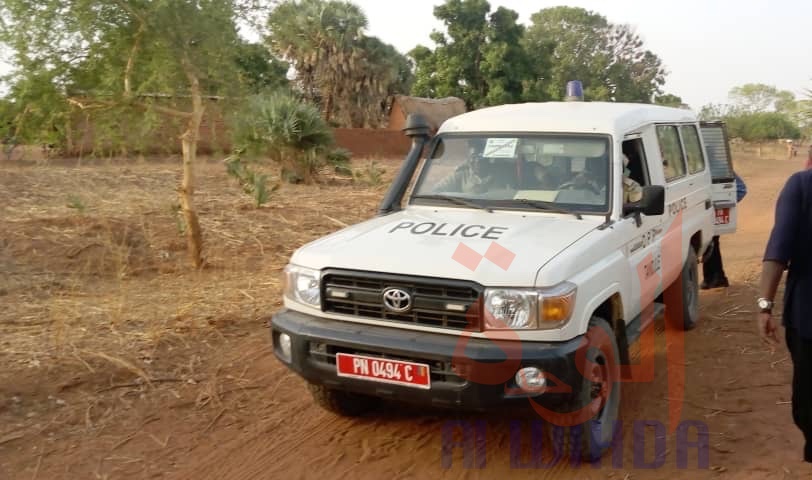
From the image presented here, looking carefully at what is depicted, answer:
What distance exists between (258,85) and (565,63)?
1671 inches

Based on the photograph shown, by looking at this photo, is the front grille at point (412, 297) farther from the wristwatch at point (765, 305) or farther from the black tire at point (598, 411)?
the wristwatch at point (765, 305)

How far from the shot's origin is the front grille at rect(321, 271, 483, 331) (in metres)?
3.61

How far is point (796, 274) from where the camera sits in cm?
329

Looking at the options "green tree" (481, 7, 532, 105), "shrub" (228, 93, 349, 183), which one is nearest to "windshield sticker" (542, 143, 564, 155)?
"shrub" (228, 93, 349, 183)

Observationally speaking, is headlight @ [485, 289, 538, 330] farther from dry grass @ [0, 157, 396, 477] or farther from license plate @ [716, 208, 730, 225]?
license plate @ [716, 208, 730, 225]

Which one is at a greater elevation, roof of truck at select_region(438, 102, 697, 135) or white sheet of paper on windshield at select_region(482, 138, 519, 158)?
roof of truck at select_region(438, 102, 697, 135)

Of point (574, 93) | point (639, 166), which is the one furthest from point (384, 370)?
point (574, 93)

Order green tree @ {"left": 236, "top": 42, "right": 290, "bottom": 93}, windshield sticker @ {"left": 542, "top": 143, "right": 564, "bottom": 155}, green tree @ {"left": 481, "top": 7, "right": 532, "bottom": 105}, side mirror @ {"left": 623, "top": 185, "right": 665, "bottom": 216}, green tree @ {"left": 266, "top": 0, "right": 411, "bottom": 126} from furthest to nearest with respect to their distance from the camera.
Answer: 1. green tree @ {"left": 481, "top": 7, "right": 532, "bottom": 105}
2. green tree @ {"left": 266, "top": 0, "right": 411, "bottom": 126}
3. green tree @ {"left": 236, "top": 42, "right": 290, "bottom": 93}
4. windshield sticker @ {"left": 542, "top": 143, "right": 564, "bottom": 155}
5. side mirror @ {"left": 623, "top": 185, "right": 665, "bottom": 216}

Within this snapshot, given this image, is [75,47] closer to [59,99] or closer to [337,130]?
[59,99]

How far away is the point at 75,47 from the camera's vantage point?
23.4 ft

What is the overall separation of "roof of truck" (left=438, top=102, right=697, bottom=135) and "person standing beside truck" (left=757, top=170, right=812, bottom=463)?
167 centimetres

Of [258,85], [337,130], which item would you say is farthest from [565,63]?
[258,85]

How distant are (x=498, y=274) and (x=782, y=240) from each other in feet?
4.30

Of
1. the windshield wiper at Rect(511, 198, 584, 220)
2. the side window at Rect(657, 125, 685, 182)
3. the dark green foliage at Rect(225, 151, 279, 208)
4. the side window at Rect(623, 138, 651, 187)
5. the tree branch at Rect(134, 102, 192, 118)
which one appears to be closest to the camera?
the windshield wiper at Rect(511, 198, 584, 220)
